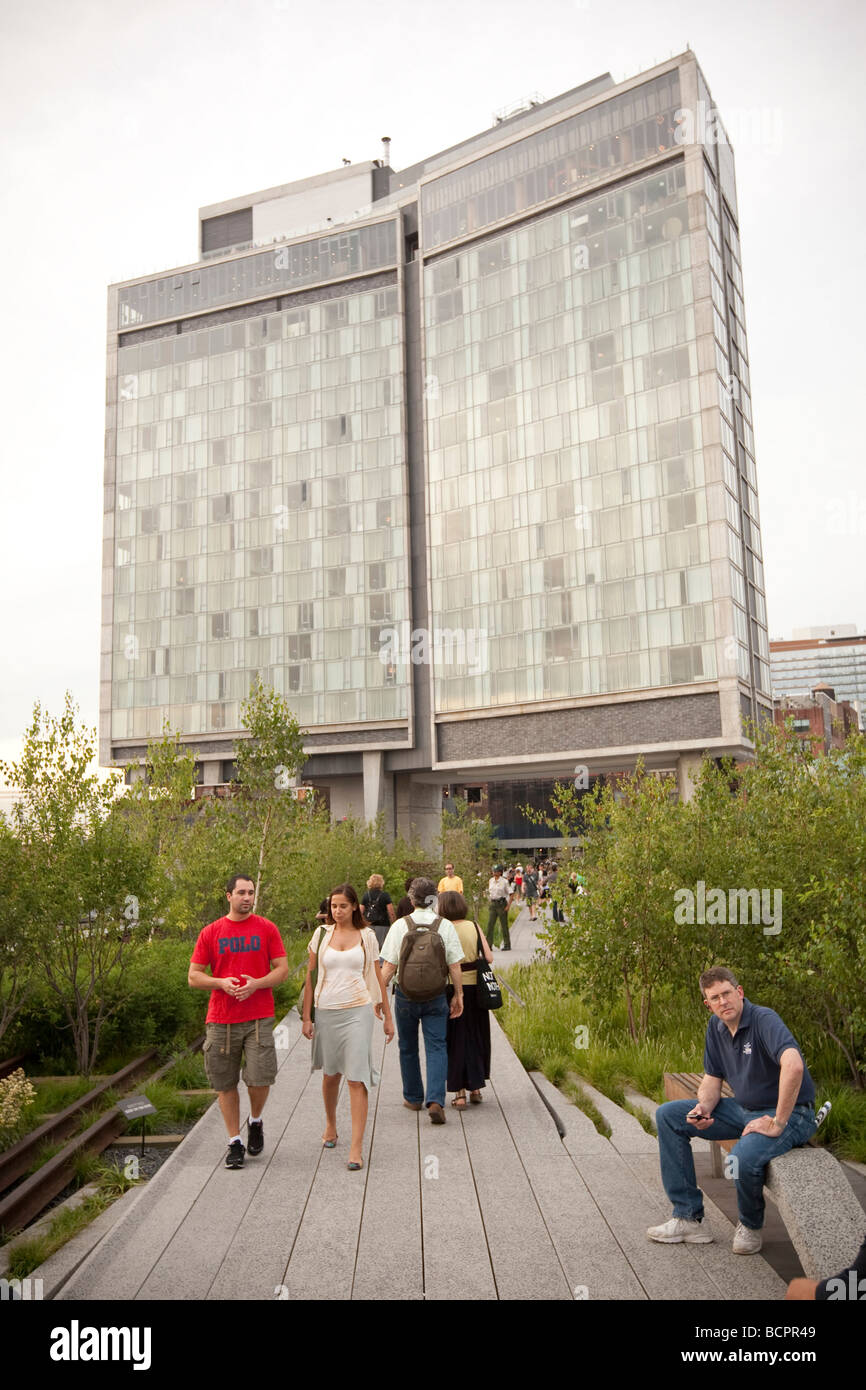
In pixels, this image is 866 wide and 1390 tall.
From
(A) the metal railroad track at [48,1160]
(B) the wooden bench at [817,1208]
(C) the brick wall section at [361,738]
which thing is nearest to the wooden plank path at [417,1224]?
(B) the wooden bench at [817,1208]

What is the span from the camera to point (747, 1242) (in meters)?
5.29

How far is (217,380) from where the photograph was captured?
62094mm

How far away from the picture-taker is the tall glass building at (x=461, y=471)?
4725 centimetres

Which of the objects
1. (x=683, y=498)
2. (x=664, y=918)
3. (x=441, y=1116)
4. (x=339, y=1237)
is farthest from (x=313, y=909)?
(x=683, y=498)

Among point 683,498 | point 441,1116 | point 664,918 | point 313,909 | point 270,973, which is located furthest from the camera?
point 683,498

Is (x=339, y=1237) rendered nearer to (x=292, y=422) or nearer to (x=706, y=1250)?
(x=706, y=1250)

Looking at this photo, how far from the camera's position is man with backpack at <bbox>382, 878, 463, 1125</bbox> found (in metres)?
8.29

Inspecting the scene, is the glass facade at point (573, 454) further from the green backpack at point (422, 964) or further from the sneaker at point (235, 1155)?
the sneaker at point (235, 1155)

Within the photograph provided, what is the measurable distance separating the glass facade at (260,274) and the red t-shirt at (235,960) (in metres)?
58.0

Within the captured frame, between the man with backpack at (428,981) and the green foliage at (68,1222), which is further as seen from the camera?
the man with backpack at (428,981)

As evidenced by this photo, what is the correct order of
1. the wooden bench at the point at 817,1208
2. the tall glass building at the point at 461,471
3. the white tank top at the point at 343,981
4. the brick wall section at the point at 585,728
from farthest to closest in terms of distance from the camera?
1. the tall glass building at the point at 461,471
2. the brick wall section at the point at 585,728
3. the white tank top at the point at 343,981
4. the wooden bench at the point at 817,1208

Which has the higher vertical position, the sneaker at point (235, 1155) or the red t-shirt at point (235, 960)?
the red t-shirt at point (235, 960)

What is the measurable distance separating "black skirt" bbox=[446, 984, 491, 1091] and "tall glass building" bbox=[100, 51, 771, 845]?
119 ft

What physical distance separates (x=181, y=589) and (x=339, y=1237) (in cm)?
5805
